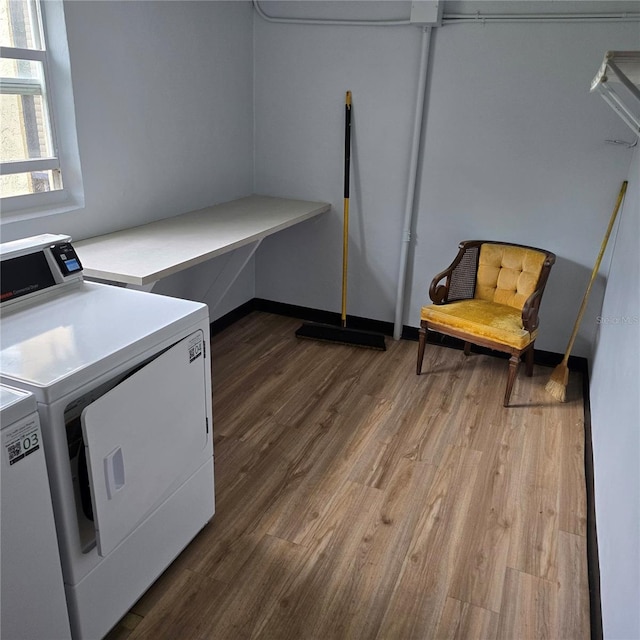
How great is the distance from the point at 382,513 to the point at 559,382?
4.86ft

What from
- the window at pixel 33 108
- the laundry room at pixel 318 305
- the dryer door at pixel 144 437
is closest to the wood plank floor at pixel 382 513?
→ the laundry room at pixel 318 305

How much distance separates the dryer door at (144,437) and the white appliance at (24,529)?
0.13m

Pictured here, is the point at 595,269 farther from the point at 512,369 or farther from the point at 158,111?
the point at 158,111

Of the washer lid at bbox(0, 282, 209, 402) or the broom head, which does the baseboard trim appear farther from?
the washer lid at bbox(0, 282, 209, 402)

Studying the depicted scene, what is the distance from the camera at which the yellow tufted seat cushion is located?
2.89 meters

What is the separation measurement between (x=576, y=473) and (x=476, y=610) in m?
0.96

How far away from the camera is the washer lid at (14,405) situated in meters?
1.17

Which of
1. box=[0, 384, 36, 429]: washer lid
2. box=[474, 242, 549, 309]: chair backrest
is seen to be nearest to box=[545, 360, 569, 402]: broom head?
box=[474, 242, 549, 309]: chair backrest

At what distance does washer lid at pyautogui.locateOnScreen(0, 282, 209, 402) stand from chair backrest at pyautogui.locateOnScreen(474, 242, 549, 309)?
2.00 metres

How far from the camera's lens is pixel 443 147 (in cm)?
331

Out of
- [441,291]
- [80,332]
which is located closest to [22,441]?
[80,332]

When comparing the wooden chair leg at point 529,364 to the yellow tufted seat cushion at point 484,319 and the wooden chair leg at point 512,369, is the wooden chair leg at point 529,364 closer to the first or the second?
the yellow tufted seat cushion at point 484,319

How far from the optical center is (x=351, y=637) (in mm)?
1664

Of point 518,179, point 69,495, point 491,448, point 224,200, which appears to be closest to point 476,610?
point 491,448
